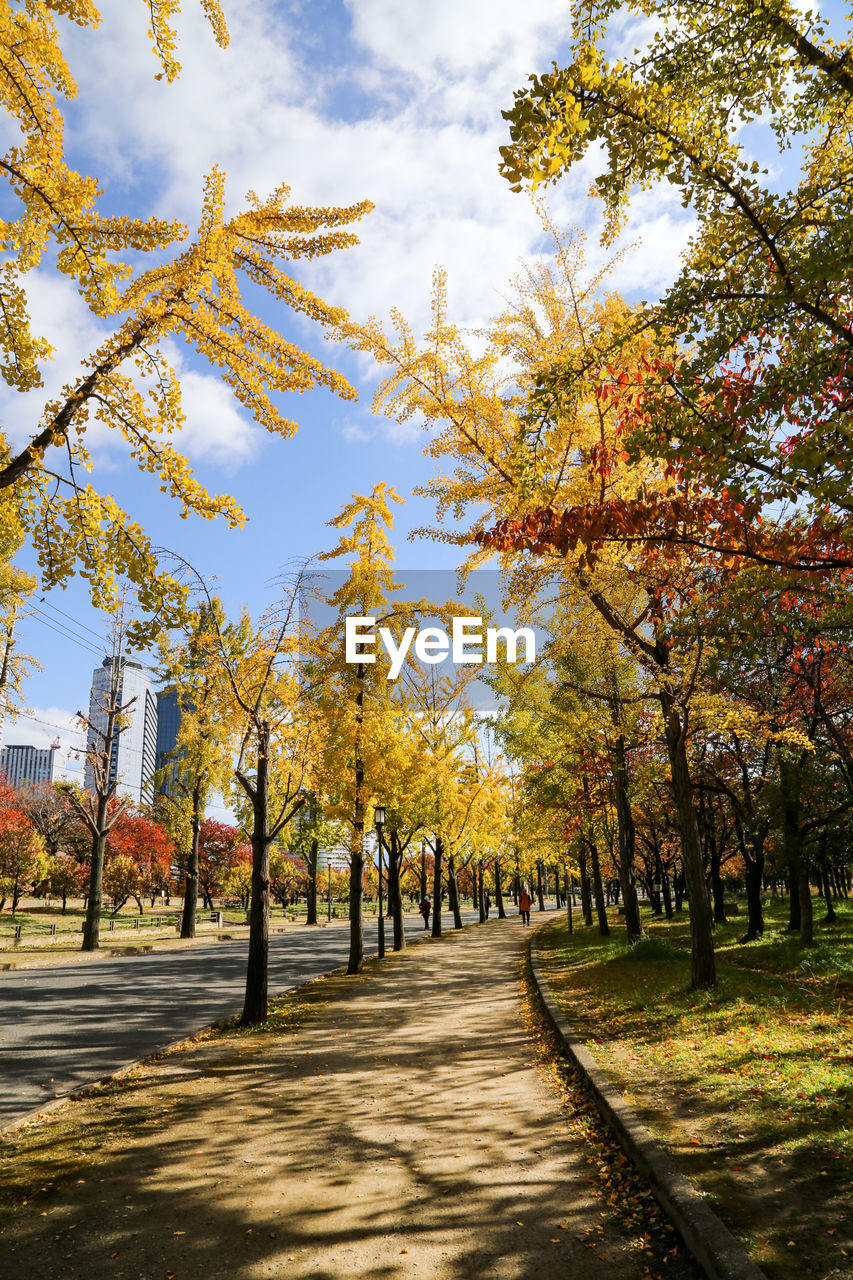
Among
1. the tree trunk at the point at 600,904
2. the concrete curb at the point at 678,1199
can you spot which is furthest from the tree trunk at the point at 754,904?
the concrete curb at the point at 678,1199

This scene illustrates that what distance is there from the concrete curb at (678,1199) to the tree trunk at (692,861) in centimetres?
437

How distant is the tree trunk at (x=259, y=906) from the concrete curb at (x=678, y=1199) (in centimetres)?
518

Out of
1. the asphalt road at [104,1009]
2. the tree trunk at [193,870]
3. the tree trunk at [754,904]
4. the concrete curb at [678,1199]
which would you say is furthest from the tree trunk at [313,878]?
the concrete curb at [678,1199]

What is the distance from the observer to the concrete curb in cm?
318

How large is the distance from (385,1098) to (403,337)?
852cm

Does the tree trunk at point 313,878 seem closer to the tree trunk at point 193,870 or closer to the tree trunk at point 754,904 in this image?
the tree trunk at point 193,870

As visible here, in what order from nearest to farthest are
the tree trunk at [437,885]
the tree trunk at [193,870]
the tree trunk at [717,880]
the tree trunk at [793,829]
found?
the tree trunk at [793,829] → the tree trunk at [437,885] → the tree trunk at [717,880] → the tree trunk at [193,870]

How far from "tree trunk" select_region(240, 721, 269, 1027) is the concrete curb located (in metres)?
5.18

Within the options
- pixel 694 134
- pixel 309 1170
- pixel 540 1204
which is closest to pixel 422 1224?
pixel 540 1204

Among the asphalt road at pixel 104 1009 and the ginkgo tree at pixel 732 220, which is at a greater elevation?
the ginkgo tree at pixel 732 220

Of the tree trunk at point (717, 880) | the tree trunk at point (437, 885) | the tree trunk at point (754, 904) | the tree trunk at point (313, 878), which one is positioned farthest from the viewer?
the tree trunk at point (313, 878)

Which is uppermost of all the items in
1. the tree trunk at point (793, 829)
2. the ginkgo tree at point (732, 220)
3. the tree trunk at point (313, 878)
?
the ginkgo tree at point (732, 220)

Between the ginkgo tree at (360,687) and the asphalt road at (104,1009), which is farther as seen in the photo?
the ginkgo tree at (360,687)

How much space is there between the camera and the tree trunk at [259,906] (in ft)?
32.1
